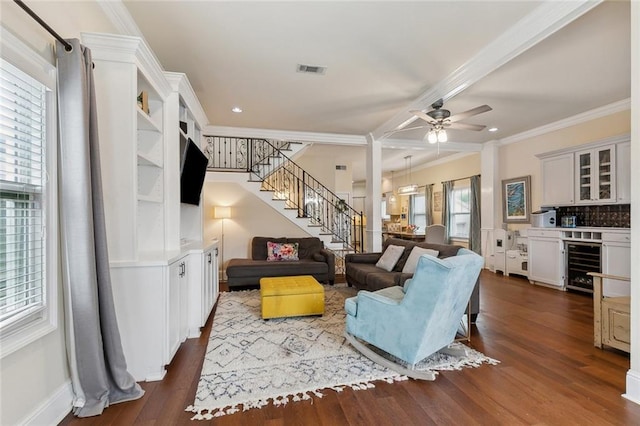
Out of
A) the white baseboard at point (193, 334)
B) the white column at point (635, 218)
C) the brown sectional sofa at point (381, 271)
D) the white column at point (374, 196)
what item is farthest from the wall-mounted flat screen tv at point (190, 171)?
the white column at point (635, 218)

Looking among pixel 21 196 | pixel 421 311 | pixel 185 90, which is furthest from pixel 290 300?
pixel 185 90

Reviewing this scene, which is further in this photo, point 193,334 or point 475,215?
point 475,215

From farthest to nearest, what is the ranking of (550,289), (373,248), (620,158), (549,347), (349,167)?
(349,167) < (373,248) < (550,289) < (620,158) < (549,347)

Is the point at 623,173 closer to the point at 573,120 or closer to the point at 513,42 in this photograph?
the point at 573,120

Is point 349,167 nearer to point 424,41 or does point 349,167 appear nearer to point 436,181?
point 436,181

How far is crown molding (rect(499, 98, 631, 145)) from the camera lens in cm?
450

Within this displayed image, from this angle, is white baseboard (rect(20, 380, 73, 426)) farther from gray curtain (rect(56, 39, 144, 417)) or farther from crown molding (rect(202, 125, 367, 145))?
crown molding (rect(202, 125, 367, 145))

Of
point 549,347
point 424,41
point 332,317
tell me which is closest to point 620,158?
point 549,347

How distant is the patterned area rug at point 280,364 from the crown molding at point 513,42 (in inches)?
116

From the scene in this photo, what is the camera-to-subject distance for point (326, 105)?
14.7 feet

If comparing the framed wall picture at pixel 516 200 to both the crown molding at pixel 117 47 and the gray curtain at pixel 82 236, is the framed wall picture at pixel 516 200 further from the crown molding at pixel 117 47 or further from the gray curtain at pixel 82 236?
the gray curtain at pixel 82 236

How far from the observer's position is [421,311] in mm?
2234

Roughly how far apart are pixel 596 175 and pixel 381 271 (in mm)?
3824

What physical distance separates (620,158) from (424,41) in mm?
3808
